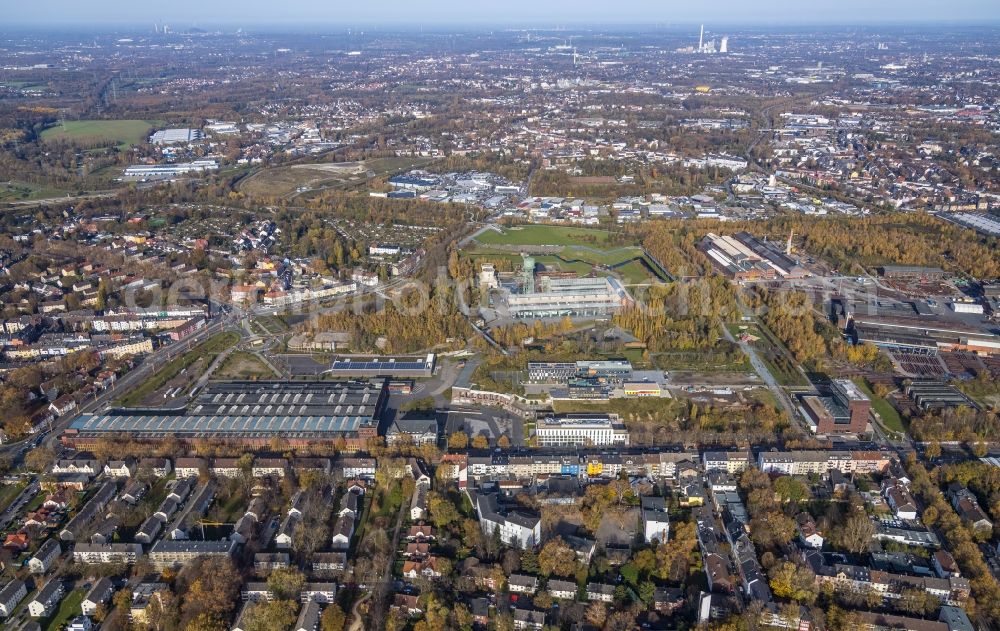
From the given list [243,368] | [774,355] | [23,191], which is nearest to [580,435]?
[774,355]

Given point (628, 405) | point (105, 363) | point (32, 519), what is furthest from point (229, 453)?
point (628, 405)

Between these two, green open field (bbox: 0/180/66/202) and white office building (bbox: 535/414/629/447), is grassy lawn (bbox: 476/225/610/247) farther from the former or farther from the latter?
green open field (bbox: 0/180/66/202)

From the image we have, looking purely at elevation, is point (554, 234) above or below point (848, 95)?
below

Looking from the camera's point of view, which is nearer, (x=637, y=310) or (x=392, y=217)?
(x=637, y=310)

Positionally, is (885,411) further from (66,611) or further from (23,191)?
(23,191)

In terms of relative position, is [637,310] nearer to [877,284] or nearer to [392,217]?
[877,284]

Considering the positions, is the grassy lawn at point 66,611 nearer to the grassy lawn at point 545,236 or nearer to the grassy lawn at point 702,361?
the grassy lawn at point 702,361

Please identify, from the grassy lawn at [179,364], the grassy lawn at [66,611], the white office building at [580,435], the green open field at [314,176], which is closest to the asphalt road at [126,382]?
the grassy lawn at [179,364]
